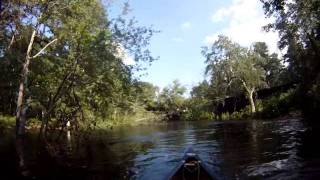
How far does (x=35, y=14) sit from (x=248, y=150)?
14634 mm

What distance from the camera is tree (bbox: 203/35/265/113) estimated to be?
60.6 meters

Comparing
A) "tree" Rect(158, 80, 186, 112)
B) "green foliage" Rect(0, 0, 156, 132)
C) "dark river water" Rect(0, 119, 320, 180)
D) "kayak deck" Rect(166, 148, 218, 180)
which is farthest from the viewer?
"tree" Rect(158, 80, 186, 112)

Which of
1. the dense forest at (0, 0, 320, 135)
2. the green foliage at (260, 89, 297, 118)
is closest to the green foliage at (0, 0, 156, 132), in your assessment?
the dense forest at (0, 0, 320, 135)

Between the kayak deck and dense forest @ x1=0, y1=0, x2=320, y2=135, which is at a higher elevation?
dense forest @ x1=0, y1=0, x2=320, y2=135

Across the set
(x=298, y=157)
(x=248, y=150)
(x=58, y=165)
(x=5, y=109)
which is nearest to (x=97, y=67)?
(x=58, y=165)

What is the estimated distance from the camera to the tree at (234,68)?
60562mm

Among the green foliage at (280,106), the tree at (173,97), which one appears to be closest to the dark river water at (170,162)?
the green foliage at (280,106)

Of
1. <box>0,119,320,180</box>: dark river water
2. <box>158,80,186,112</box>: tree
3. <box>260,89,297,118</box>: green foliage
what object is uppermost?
<box>158,80,186,112</box>: tree

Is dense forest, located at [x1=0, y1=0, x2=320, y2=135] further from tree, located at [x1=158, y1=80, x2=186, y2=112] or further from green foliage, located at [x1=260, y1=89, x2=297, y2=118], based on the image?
tree, located at [x1=158, y1=80, x2=186, y2=112]

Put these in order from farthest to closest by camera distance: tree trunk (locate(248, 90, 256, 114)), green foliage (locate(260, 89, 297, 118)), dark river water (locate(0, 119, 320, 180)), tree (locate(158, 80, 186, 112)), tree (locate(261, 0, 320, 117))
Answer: tree (locate(158, 80, 186, 112))
tree trunk (locate(248, 90, 256, 114))
green foliage (locate(260, 89, 297, 118))
tree (locate(261, 0, 320, 117))
dark river water (locate(0, 119, 320, 180))

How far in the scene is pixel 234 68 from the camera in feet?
204

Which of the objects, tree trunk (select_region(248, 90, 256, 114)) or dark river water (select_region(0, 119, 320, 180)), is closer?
dark river water (select_region(0, 119, 320, 180))

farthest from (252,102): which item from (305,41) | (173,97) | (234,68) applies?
(173,97)

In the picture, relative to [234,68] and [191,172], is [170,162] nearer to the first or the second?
[191,172]
